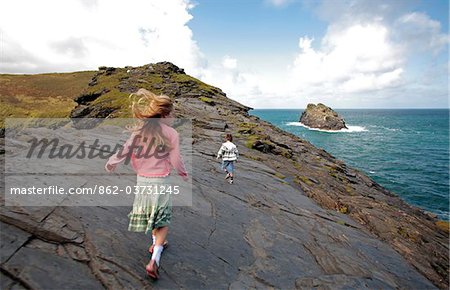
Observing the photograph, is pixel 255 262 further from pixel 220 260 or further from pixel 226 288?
pixel 226 288

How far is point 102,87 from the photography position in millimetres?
49656

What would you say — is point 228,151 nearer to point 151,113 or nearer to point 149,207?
point 149,207

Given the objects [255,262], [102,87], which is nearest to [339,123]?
[102,87]

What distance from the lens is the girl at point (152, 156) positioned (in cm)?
625

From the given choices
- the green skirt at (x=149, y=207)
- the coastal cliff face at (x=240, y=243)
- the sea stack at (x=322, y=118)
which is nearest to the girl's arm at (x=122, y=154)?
the green skirt at (x=149, y=207)

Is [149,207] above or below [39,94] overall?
below

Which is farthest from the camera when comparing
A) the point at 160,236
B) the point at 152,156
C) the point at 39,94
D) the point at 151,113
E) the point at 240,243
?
the point at 39,94

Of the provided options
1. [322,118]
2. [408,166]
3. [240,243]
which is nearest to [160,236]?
[240,243]

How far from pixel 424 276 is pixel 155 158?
485 inches

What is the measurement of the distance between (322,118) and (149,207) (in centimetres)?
15801

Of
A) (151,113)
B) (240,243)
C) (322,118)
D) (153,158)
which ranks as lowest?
(322,118)

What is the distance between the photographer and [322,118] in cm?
15425

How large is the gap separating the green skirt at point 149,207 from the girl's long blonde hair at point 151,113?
89 cm

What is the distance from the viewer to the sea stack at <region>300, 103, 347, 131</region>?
14738cm
